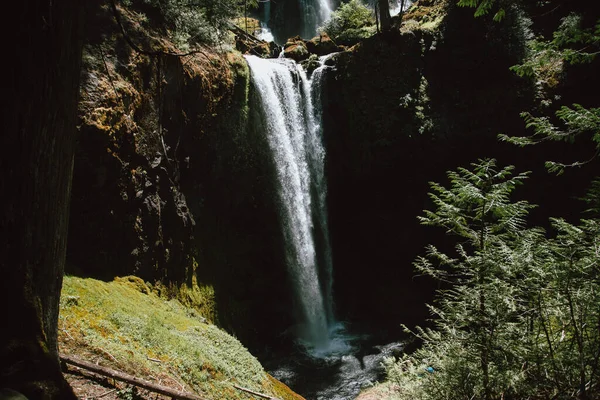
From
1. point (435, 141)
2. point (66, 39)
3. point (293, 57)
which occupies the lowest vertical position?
point (66, 39)

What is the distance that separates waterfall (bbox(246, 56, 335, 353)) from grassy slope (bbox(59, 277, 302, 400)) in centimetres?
695

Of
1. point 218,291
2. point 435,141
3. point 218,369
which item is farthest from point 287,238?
point 218,369

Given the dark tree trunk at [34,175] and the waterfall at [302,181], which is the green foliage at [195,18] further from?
the dark tree trunk at [34,175]

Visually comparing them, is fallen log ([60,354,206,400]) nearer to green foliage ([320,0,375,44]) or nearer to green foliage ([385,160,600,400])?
green foliage ([385,160,600,400])

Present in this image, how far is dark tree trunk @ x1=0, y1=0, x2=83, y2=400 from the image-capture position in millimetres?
1781

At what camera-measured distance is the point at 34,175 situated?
1.94 metres

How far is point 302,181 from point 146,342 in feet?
34.2

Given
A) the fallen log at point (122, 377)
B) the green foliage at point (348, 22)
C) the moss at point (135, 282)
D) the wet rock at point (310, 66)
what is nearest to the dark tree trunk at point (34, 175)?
the fallen log at point (122, 377)

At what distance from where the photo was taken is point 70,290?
5.62 metres

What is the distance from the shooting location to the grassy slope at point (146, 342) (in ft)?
14.8

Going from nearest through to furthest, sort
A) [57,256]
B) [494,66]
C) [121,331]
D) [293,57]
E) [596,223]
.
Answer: [57,256], [596,223], [121,331], [494,66], [293,57]

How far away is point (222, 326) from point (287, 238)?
441cm

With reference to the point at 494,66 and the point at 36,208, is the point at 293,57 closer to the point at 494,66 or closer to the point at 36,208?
the point at 494,66

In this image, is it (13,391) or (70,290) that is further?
(70,290)
